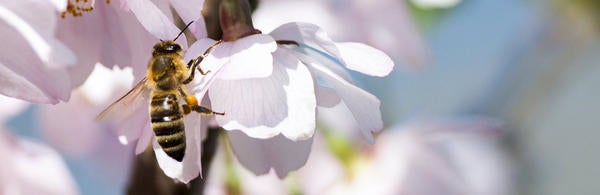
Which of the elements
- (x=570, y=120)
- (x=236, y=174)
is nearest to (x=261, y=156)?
(x=236, y=174)

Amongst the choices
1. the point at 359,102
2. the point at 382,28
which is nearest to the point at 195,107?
the point at 359,102

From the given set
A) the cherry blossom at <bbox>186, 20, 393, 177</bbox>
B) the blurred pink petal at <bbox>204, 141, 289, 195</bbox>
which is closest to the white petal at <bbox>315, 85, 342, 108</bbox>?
the cherry blossom at <bbox>186, 20, 393, 177</bbox>

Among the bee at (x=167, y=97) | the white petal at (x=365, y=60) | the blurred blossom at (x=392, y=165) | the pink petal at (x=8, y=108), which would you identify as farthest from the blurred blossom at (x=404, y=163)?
the white petal at (x=365, y=60)

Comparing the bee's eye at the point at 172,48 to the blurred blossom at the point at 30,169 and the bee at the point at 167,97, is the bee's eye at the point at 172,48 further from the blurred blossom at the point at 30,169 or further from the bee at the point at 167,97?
the blurred blossom at the point at 30,169

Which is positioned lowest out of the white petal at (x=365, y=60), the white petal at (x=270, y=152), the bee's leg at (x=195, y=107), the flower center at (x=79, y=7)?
the white petal at (x=270, y=152)

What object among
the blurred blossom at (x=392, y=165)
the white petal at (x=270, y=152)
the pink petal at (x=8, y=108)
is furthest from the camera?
the blurred blossom at (x=392, y=165)

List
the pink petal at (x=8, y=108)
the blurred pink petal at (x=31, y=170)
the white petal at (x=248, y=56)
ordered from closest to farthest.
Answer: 1. the white petal at (x=248, y=56)
2. the blurred pink petal at (x=31, y=170)
3. the pink petal at (x=8, y=108)

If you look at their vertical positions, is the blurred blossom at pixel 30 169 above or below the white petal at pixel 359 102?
below

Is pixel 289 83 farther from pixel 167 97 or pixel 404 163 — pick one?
pixel 404 163
